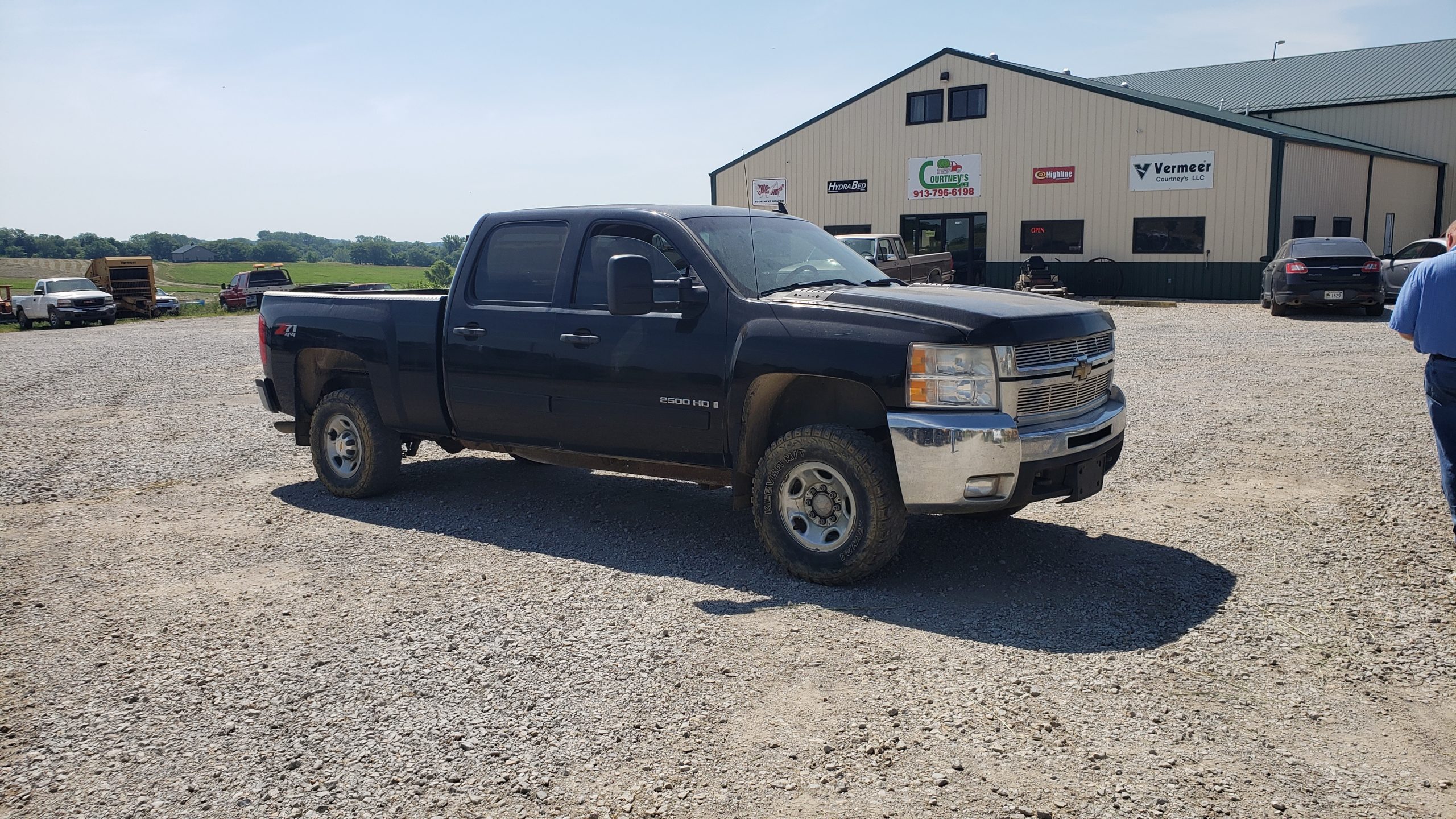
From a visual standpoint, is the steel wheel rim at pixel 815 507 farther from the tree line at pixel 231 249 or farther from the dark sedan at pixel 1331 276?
the tree line at pixel 231 249

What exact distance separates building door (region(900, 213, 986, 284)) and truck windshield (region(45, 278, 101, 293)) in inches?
1054

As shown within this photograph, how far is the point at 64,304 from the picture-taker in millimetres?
33219

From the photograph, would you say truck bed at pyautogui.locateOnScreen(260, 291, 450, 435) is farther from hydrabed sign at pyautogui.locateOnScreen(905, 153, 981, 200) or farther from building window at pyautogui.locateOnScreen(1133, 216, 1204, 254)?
hydrabed sign at pyautogui.locateOnScreen(905, 153, 981, 200)

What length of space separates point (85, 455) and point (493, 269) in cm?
521

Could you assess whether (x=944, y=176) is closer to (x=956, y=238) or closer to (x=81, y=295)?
(x=956, y=238)

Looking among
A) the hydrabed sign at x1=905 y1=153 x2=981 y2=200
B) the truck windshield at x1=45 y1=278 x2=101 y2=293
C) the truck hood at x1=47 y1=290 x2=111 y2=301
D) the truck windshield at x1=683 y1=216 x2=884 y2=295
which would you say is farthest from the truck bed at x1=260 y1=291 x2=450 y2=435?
the truck windshield at x1=45 y1=278 x2=101 y2=293

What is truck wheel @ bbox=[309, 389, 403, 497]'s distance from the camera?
728 centimetres

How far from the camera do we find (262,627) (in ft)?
16.0

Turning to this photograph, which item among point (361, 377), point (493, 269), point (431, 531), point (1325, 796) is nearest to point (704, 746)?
point (1325, 796)

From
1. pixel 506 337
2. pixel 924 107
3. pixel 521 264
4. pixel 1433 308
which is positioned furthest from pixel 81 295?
pixel 1433 308

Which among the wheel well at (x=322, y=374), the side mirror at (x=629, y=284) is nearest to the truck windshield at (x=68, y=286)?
the wheel well at (x=322, y=374)

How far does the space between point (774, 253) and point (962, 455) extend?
185 centimetres

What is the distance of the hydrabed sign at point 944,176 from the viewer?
1280 inches

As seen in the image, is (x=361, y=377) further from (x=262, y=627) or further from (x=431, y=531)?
(x=262, y=627)
